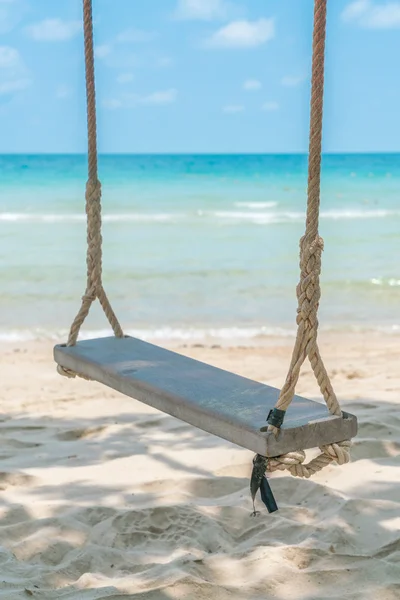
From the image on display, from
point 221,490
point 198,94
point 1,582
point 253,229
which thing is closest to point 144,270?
point 253,229

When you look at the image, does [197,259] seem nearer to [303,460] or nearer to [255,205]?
[303,460]

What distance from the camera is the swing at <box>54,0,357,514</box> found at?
1.76 meters

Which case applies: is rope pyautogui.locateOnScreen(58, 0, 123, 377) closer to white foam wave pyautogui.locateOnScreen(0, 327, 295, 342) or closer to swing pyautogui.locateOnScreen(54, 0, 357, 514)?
swing pyautogui.locateOnScreen(54, 0, 357, 514)

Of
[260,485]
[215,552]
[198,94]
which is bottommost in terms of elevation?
[215,552]

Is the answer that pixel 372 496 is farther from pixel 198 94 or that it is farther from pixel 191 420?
pixel 198 94

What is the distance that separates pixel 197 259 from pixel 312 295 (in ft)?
28.2

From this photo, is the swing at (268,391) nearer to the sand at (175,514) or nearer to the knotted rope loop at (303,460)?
the knotted rope loop at (303,460)

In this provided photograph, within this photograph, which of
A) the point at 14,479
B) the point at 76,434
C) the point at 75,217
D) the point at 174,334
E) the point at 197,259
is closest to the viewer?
the point at 14,479

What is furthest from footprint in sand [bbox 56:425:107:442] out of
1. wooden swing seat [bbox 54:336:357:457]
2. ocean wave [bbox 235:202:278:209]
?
ocean wave [bbox 235:202:278:209]

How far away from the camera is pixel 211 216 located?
1691cm

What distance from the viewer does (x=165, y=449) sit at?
10.7 feet

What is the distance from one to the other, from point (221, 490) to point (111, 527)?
0.47 m

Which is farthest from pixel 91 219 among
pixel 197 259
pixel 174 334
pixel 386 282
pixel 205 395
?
pixel 197 259

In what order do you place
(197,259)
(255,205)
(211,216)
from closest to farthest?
1. (197,259)
2. (211,216)
3. (255,205)
